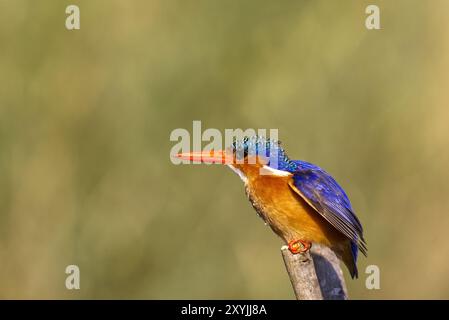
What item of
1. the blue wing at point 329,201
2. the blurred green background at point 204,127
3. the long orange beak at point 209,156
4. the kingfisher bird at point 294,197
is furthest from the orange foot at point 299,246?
the blurred green background at point 204,127

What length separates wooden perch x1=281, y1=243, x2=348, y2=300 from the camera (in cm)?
394

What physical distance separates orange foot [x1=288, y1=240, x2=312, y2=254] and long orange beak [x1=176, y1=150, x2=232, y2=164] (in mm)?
588

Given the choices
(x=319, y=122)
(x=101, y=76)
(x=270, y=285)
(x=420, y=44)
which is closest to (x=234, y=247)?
(x=270, y=285)

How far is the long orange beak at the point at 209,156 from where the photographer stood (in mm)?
4613

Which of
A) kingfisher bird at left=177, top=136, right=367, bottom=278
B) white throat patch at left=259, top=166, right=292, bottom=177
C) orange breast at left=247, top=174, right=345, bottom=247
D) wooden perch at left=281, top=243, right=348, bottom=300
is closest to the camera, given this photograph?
wooden perch at left=281, top=243, right=348, bottom=300

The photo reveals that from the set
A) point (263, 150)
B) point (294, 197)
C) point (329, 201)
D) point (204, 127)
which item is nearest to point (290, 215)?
point (294, 197)

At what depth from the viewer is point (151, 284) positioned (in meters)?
6.03

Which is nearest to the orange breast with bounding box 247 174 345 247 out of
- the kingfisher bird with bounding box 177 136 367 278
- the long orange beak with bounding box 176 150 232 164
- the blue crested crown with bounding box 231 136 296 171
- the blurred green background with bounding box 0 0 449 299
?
the kingfisher bird with bounding box 177 136 367 278

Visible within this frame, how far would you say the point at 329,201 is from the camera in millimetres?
4488

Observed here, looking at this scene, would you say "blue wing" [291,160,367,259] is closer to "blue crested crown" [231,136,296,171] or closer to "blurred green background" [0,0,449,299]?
"blue crested crown" [231,136,296,171]

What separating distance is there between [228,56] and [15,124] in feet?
4.93

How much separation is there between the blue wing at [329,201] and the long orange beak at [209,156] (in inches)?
15.7

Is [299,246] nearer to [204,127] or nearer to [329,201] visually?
[329,201]
